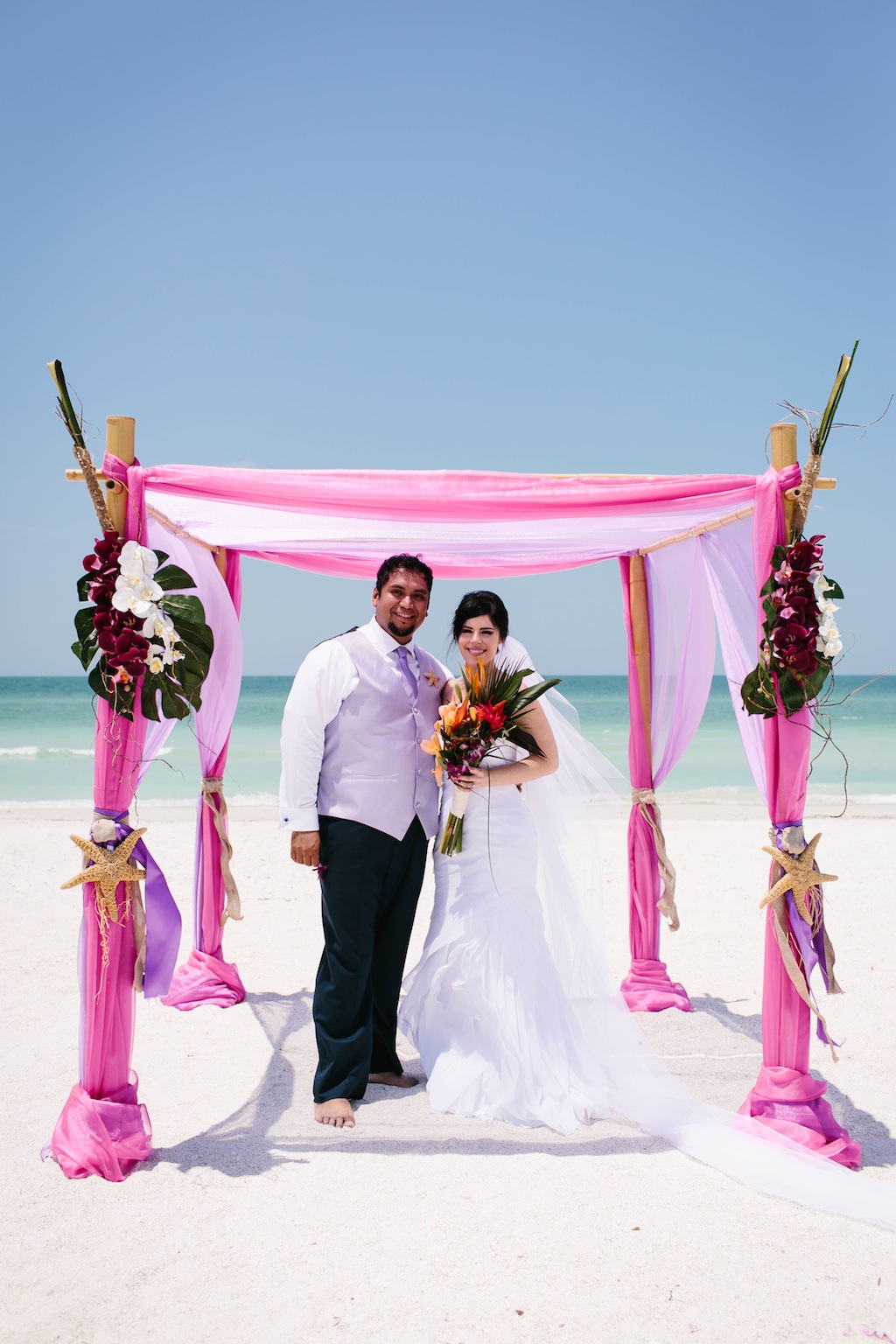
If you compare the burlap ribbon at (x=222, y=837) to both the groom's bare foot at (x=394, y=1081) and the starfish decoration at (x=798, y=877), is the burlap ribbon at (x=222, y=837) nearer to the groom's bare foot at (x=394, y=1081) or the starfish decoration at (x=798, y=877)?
the groom's bare foot at (x=394, y=1081)

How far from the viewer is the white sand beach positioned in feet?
8.24

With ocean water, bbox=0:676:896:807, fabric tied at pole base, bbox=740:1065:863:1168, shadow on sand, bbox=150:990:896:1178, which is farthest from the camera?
ocean water, bbox=0:676:896:807

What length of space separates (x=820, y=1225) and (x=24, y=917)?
20.1 feet

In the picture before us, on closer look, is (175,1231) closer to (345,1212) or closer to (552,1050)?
(345,1212)

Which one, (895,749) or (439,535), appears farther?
(895,749)

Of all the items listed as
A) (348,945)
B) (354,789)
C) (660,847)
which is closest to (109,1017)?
(348,945)

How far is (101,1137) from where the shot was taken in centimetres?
333

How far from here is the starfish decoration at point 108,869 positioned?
3473 mm

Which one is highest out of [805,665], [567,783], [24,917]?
[805,665]

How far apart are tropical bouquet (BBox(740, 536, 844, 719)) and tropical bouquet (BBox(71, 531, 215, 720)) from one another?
218cm

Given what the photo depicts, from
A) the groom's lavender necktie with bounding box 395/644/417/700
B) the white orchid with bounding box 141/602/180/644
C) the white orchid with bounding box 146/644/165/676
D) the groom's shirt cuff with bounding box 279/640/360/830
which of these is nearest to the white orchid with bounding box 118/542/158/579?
the white orchid with bounding box 141/602/180/644

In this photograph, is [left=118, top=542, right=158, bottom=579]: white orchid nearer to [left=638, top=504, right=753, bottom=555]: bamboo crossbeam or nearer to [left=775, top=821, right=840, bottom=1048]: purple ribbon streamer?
[left=638, top=504, right=753, bottom=555]: bamboo crossbeam

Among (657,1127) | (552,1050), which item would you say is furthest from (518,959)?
(657,1127)

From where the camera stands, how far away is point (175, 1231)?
9.62ft
